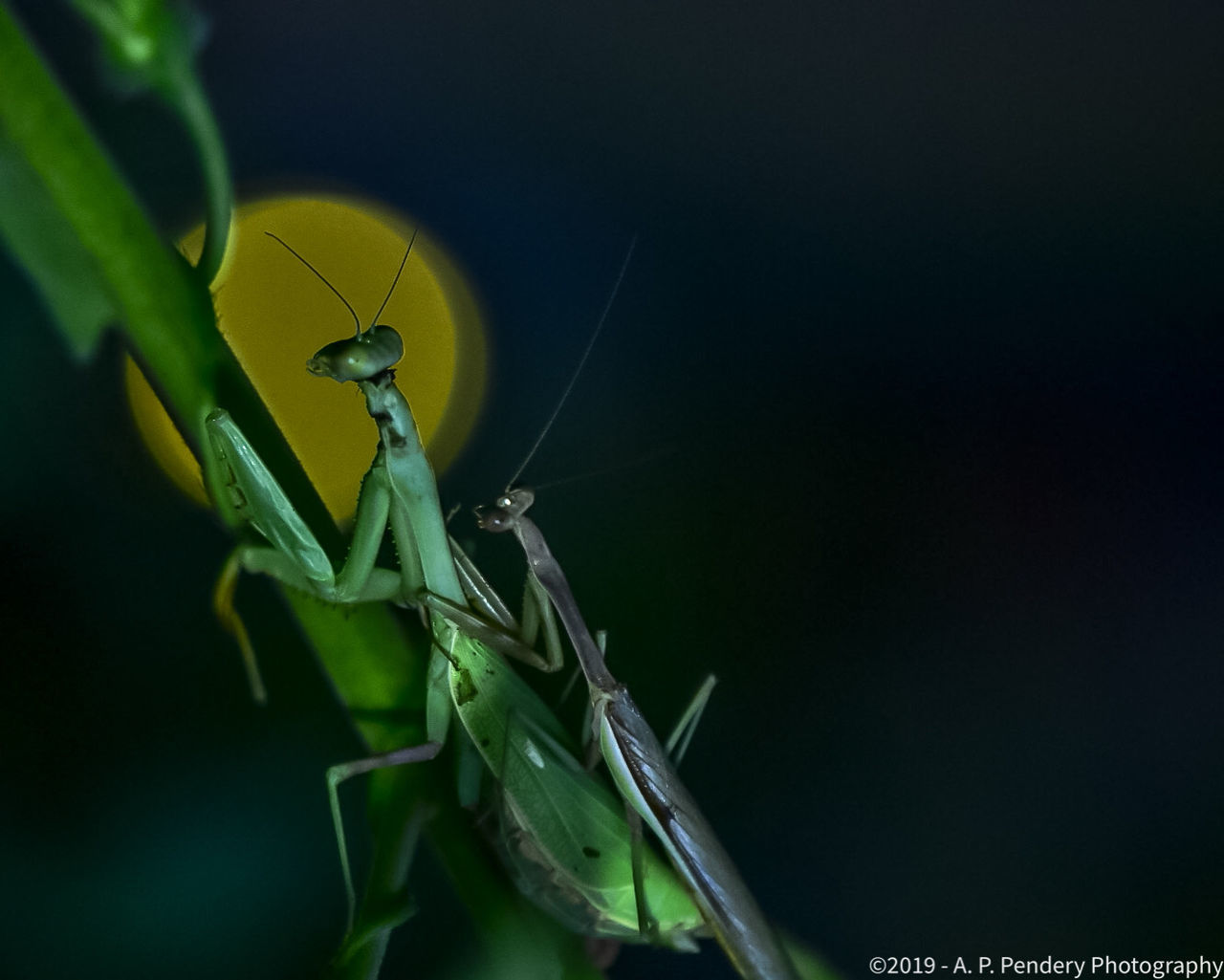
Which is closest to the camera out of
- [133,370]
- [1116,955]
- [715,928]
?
[133,370]

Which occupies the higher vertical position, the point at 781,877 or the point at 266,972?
the point at 266,972

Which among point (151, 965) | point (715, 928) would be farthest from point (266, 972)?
point (715, 928)

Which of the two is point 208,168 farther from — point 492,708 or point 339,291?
point 492,708

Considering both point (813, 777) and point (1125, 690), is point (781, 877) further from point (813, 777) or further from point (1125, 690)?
point (1125, 690)

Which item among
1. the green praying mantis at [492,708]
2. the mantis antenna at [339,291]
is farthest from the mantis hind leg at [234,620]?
the mantis antenna at [339,291]

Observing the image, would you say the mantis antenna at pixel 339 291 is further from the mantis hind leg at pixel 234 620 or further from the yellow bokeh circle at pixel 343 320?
the mantis hind leg at pixel 234 620

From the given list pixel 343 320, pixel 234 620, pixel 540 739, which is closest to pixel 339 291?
pixel 343 320
